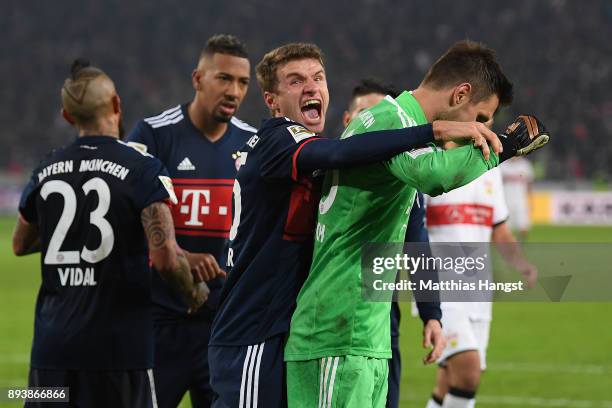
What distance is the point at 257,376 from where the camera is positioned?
3.62 meters

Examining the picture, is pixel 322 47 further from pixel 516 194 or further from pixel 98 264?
pixel 98 264

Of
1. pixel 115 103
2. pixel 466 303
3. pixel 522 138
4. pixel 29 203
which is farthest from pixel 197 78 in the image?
pixel 522 138

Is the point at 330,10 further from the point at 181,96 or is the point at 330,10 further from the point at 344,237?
the point at 344,237

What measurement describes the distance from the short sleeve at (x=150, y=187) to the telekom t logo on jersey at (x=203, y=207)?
46.1 inches

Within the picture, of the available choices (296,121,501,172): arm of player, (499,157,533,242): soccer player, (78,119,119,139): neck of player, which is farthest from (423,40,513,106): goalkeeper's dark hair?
(499,157,533,242): soccer player

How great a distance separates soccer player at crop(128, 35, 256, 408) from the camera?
5.54 metres

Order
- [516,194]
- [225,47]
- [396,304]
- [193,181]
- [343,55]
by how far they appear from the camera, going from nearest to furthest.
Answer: [396,304] < [193,181] < [225,47] < [516,194] < [343,55]

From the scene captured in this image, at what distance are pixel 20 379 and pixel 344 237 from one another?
6.34 meters

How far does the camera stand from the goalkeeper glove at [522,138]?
330 centimetres

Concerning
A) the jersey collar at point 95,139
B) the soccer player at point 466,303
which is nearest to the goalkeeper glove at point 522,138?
the jersey collar at point 95,139

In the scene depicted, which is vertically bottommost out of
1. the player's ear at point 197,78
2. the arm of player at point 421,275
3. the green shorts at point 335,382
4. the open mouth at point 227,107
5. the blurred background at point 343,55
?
the green shorts at point 335,382

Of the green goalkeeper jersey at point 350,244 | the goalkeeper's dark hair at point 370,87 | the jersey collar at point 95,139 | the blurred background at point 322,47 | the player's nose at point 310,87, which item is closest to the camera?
the green goalkeeper jersey at point 350,244

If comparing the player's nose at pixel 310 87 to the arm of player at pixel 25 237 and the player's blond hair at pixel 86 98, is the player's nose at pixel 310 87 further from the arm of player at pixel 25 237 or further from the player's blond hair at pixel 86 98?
the arm of player at pixel 25 237

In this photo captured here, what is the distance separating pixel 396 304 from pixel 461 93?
2.39 meters
